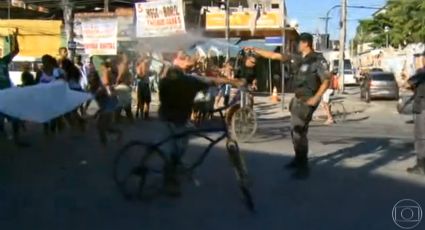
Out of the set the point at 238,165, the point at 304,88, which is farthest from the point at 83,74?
the point at 238,165

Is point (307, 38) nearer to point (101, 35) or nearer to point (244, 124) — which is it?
point (244, 124)

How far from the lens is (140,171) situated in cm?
828

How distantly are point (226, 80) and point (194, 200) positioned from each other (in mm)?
1335

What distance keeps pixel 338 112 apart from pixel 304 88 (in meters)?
15.3

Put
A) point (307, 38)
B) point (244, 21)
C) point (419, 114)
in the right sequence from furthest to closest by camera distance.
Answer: point (244, 21)
point (419, 114)
point (307, 38)

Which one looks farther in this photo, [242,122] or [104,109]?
[242,122]

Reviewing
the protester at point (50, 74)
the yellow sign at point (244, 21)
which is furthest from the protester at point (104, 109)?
the yellow sign at point (244, 21)

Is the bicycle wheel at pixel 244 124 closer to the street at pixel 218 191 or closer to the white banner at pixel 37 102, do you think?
the street at pixel 218 191

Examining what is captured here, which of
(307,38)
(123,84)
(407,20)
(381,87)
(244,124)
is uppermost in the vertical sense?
(407,20)

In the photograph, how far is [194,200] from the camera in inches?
323

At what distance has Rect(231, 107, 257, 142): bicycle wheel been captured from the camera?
48.2ft

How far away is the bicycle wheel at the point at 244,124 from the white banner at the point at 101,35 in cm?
818

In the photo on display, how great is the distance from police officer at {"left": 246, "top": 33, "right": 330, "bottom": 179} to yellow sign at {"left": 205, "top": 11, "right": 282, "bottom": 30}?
35502mm

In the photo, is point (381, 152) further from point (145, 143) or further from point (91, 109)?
point (91, 109)
